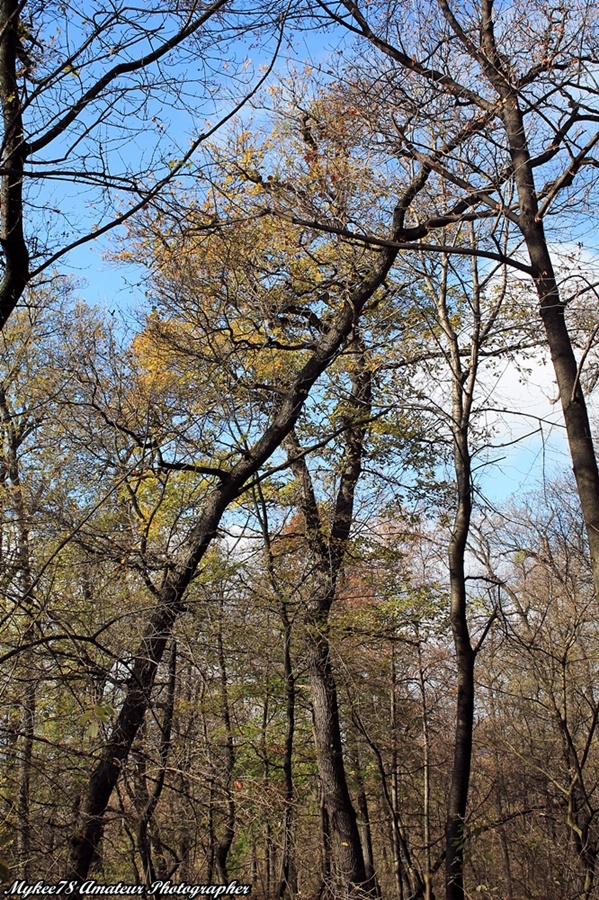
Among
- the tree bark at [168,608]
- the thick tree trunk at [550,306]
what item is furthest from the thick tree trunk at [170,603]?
the thick tree trunk at [550,306]

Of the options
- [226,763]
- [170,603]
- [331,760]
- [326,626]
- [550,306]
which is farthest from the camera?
[331,760]

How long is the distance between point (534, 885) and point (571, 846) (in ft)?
32.6

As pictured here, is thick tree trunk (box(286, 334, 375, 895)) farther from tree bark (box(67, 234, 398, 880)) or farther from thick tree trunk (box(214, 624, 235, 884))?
tree bark (box(67, 234, 398, 880))

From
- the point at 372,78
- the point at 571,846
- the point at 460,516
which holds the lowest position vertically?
the point at 571,846

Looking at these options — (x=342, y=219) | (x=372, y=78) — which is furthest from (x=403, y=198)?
(x=372, y=78)

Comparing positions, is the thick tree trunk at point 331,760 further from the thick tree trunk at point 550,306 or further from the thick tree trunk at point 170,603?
the thick tree trunk at point 550,306

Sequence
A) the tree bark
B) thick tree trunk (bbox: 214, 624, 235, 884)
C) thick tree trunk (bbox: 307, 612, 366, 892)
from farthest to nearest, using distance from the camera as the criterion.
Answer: thick tree trunk (bbox: 307, 612, 366, 892)
thick tree trunk (bbox: 214, 624, 235, 884)
the tree bark

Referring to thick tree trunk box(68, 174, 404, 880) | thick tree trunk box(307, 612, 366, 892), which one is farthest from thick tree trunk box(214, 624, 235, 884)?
thick tree trunk box(307, 612, 366, 892)

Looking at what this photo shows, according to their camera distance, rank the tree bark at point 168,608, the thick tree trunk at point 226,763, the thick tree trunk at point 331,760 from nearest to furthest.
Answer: the tree bark at point 168,608
the thick tree trunk at point 226,763
the thick tree trunk at point 331,760

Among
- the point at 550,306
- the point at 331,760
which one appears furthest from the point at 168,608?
the point at 331,760

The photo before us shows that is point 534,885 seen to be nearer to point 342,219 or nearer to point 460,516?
point 460,516

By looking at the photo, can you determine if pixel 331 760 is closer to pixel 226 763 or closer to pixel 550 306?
pixel 226 763

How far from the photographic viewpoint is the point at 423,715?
12672 millimetres

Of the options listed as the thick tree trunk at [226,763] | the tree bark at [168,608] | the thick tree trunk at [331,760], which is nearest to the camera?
the tree bark at [168,608]
